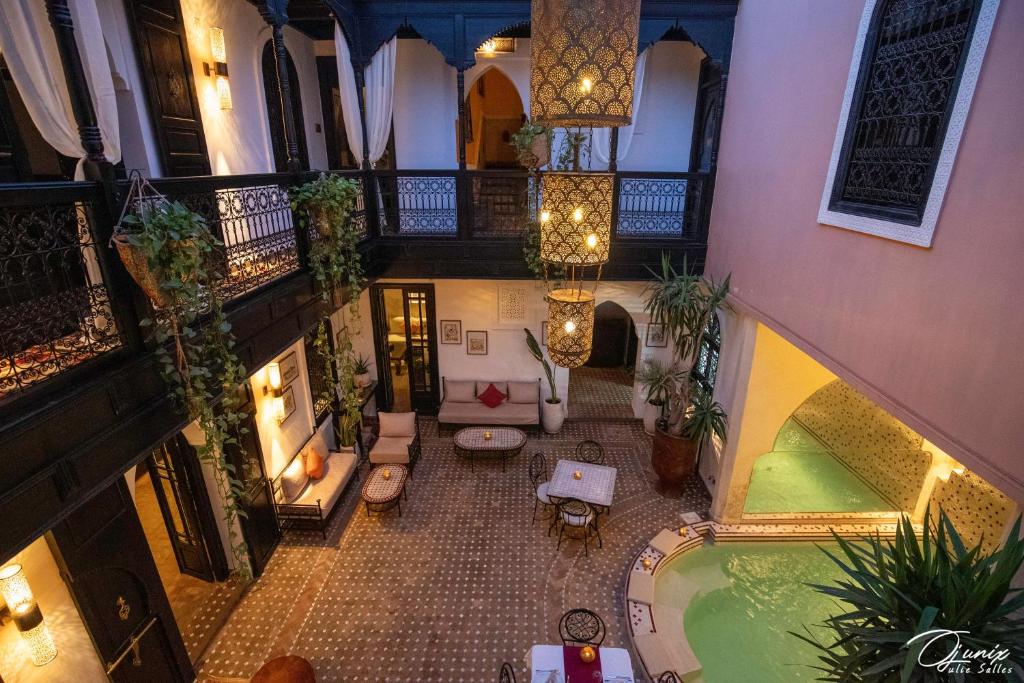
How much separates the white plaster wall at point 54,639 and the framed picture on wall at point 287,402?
288cm

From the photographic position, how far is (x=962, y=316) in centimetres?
328

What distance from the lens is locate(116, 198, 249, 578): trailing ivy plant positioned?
281 centimetres

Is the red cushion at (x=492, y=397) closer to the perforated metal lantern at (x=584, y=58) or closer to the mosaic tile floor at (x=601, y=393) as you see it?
the mosaic tile floor at (x=601, y=393)

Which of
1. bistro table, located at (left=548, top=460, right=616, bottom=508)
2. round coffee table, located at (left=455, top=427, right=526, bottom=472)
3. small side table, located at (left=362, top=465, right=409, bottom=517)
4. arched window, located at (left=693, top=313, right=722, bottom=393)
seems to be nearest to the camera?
bistro table, located at (left=548, top=460, right=616, bottom=508)

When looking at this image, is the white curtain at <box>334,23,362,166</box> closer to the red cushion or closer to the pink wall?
the red cushion

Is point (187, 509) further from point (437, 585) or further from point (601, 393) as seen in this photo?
point (601, 393)

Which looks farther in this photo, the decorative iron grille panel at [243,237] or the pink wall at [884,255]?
the decorative iron grille panel at [243,237]

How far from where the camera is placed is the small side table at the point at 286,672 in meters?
4.32

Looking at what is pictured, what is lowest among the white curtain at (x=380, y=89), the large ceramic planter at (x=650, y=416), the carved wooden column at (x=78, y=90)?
the large ceramic planter at (x=650, y=416)

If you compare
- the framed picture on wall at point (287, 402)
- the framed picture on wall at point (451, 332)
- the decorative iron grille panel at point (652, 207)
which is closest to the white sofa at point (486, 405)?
the framed picture on wall at point (451, 332)

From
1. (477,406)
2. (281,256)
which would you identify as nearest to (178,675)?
(281,256)

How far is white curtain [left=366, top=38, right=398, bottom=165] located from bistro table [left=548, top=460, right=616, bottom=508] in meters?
5.11

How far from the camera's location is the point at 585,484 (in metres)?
6.75

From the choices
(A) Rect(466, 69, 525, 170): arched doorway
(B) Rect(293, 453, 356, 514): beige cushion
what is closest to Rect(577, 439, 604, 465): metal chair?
(B) Rect(293, 453, 356, 514): beige cushion
